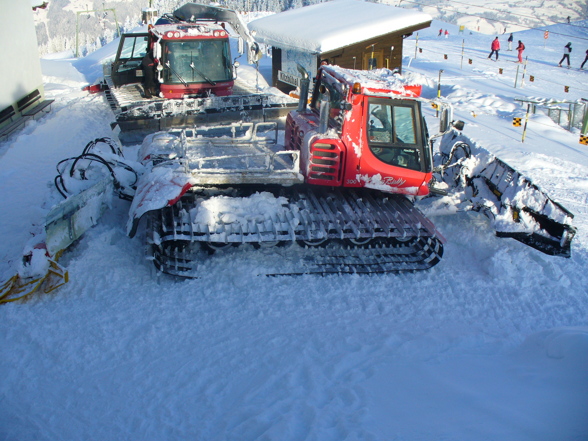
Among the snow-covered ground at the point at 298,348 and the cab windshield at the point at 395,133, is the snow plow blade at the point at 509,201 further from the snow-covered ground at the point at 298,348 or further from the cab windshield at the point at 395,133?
the cab windshield at the point at 395,133

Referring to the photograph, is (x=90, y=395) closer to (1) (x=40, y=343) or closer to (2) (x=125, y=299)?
(1) (x=40, y=343)

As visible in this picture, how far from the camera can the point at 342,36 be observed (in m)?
16.5

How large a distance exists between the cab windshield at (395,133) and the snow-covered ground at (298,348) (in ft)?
4.10

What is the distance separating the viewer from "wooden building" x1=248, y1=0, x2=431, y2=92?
16.8 m

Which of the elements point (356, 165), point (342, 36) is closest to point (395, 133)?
point (356, 165)

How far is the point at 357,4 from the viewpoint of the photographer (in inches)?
850

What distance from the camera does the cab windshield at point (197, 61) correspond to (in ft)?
39.3

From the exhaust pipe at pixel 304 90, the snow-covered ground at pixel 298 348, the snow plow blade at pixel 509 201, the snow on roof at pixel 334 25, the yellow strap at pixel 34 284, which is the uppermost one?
the snow on roof at pixel 334 25

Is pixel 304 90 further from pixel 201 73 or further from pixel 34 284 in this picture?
pixel 201 73

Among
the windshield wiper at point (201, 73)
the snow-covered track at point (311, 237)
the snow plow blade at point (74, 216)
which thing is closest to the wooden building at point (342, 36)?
the windshield wiper at point (201, 73)

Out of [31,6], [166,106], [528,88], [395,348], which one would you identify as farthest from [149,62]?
[528,88]

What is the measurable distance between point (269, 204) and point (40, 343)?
298cm

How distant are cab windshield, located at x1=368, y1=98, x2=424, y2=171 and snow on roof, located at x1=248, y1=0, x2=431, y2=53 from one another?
11.0m

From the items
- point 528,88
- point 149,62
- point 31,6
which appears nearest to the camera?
point 149,62
